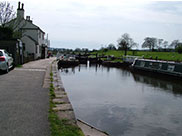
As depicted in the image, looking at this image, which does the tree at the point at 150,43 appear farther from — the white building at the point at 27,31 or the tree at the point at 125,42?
the white building at the point at 27,31

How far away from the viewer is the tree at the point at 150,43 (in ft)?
222

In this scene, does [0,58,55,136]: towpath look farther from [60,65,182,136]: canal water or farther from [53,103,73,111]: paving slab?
[60,65,182,136]: canal water

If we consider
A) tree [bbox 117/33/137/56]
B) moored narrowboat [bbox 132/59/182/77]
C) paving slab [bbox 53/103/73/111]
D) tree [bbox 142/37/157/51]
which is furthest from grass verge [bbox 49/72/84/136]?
tree [bbox 142/37/157/51]

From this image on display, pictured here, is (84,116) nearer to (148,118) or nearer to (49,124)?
(148,118)

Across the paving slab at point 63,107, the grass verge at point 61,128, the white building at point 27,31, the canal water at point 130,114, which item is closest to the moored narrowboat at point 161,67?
the canal water at point 130,114

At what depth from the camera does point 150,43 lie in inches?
2653

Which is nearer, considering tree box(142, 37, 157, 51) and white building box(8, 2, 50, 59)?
white building box(8, 2, 50, 59)

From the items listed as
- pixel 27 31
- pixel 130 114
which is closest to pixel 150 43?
pixel 27 31

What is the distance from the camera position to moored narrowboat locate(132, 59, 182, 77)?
2071 cm

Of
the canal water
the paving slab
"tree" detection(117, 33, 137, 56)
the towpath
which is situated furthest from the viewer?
"tree" detection(117, 33, 137, 56)

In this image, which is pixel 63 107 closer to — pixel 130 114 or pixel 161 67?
pixel 130 114

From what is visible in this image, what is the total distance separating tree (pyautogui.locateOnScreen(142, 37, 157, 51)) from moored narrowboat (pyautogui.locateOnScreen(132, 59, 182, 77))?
1595 inches

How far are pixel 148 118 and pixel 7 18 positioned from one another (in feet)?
80.4

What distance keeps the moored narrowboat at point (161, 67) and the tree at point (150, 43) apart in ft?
133
